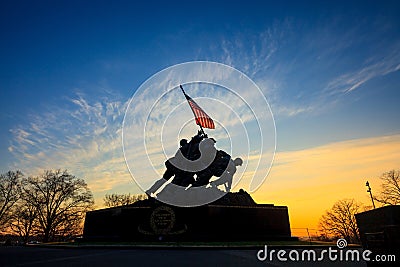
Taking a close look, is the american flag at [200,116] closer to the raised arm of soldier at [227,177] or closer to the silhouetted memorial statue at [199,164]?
the silhouetted memorial statue at [199,164]

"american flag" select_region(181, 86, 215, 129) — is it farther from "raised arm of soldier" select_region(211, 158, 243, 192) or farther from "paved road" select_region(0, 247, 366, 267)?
"paved road" select_region(0, 247, 366, 267)

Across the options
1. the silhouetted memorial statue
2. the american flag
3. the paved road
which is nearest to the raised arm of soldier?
the silhouetted memorial statue

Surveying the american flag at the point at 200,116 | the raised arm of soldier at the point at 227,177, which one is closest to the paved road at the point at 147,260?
the raised arm of soldier at the point at 227,177

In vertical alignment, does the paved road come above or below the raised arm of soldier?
below

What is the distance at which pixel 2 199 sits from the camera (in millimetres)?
33938

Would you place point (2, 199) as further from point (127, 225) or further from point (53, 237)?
point (127, 225)

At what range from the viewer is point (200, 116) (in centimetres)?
2016

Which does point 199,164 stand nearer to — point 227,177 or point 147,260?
point 227,177

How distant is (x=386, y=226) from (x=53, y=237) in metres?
45.4

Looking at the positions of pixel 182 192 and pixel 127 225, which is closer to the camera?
pixel 127 225

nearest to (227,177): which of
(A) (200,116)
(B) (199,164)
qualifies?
(B) (199,164)

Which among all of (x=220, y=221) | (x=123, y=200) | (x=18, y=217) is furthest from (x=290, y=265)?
(x=123, y=200)

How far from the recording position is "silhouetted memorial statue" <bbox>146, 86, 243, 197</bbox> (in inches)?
792

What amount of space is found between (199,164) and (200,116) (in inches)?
151
